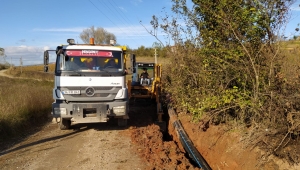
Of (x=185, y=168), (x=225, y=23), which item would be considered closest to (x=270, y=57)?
(x=225, y=23)

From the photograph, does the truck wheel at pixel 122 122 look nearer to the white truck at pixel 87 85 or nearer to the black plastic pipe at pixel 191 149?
the white truck at pixel 87 85

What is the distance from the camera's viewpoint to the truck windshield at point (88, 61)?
8703mm

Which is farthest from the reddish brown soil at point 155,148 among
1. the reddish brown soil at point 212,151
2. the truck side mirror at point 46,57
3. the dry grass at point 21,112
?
the dry grass at point 21,112

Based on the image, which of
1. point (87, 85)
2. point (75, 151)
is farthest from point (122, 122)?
point (75, 151)

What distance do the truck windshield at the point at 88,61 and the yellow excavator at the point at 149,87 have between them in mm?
3049

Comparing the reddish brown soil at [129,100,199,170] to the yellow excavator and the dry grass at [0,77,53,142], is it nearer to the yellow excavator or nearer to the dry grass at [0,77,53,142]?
the yellow excavator

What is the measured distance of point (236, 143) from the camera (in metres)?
5.86

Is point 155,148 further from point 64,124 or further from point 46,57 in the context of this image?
point 46,57

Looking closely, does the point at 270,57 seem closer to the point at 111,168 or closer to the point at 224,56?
the point at 224,56

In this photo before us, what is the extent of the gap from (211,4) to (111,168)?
13.8 ft

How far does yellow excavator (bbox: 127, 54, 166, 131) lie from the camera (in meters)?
11.2

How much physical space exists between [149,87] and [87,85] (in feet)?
15.5

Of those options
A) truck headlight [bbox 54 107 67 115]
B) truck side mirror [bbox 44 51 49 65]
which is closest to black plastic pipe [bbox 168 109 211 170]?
truck headlight [bbox 54 107 67 115]

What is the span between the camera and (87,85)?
8.53 meters
